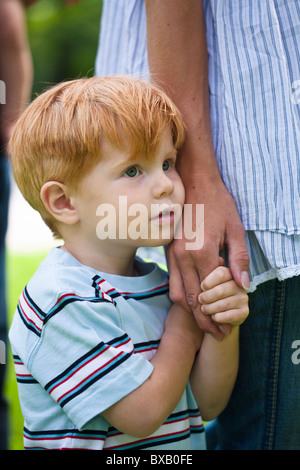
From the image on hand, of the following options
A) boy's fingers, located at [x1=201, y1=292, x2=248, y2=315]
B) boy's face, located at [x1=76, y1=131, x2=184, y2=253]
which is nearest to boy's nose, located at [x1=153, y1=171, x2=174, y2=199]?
boy's face, located at [x1=76, y1=131, x2=184, y2=253]

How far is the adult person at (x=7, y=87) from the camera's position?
2230 mm

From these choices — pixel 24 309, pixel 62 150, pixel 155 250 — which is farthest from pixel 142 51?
pixel 24 309

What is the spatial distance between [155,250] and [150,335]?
1.22ft

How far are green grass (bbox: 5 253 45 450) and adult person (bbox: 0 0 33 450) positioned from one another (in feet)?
0.70

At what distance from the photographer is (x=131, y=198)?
1.25 meters

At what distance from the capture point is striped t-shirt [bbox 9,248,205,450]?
1195mm

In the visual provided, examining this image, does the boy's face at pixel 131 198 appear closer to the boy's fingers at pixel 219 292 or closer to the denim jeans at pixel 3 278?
the boy's fingers at pixel 219 292

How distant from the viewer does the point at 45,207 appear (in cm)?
135

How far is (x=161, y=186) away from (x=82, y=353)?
0.36m

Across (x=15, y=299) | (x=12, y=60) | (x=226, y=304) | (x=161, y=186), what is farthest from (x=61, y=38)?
(x=226, y=304)

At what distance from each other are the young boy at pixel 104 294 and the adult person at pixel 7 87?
34.8 inches

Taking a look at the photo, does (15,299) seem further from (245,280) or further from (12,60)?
(245,280)

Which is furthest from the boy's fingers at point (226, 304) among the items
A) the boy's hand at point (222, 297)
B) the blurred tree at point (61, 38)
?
the blurred tree at point (61, 38)

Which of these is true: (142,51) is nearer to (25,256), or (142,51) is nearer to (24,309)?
(24,309)
